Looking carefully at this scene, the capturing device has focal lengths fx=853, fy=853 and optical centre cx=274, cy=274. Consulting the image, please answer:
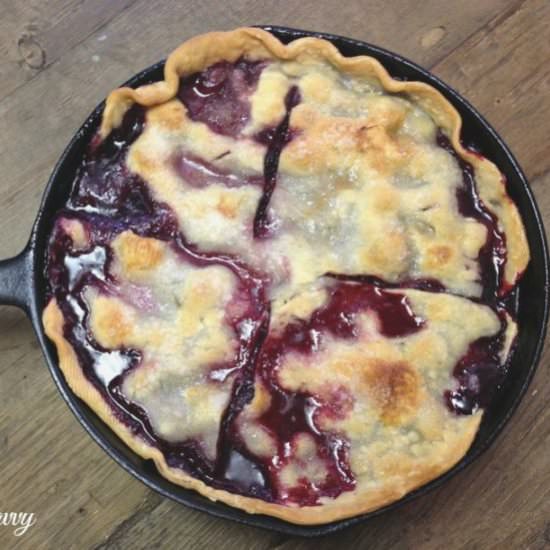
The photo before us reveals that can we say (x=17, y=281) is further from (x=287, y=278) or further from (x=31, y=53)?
(x=31, y=53)

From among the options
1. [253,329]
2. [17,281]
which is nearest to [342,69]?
[253,329]

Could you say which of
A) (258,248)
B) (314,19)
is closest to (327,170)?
(258,248)

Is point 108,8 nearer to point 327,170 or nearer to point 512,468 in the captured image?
point 327,170

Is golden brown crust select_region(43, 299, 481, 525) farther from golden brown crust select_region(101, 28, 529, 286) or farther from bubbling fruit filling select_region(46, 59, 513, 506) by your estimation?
golden brown crust select_region(101, 28, 529, 286)

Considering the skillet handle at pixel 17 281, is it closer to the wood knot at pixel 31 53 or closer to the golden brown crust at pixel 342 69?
the golden brown crust at pixel 342 69

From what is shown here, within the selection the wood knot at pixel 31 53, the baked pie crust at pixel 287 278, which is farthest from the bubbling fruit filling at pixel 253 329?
the wood knot at pixel 31 53

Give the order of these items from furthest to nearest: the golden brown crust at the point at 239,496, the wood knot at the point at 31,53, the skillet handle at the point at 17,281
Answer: the wood knot at the point at 31,53 < the skillet handle at the point at 17,281 < the golden brown crust at the point at 239,496
